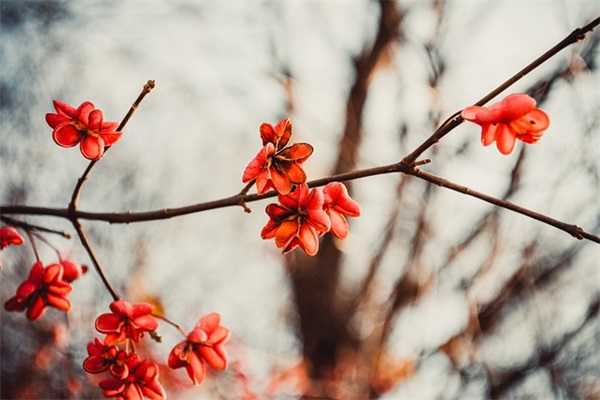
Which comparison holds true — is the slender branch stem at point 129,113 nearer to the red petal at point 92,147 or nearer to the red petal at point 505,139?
the red petal at point 92,147

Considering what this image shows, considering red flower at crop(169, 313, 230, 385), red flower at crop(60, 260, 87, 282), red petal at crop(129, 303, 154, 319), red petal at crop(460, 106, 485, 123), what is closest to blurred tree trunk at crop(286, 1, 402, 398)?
red flower at crop(60, 260, 87, 282)

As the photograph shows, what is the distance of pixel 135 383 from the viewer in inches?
69.0

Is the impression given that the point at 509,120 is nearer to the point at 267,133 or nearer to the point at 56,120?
the point at 267,133

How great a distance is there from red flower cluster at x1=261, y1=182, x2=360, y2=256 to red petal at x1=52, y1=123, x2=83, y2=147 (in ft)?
2.05

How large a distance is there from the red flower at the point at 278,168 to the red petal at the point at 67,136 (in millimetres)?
552

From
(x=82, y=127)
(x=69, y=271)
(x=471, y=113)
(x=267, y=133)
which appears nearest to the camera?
(x=471, y=113)

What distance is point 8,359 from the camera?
10664 millimetres

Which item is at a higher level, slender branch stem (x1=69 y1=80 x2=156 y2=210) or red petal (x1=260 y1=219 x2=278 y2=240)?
slender branch stem (x1=69 y1=80 x2=156 y2=210)

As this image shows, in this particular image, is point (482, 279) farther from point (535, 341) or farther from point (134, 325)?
point (134, 325)

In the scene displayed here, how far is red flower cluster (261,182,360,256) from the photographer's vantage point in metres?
1.49

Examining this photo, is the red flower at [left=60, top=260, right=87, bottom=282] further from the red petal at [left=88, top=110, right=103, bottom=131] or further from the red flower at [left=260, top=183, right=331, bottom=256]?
the red flower at [left=260, top=183, right=331, bottom=256]

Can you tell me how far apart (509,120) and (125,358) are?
1345 millimetres

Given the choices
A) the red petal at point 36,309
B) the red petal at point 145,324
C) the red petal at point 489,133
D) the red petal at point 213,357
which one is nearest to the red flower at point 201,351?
the red petal at point 213,357

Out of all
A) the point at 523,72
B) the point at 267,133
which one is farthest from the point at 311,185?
the point at 523,72
